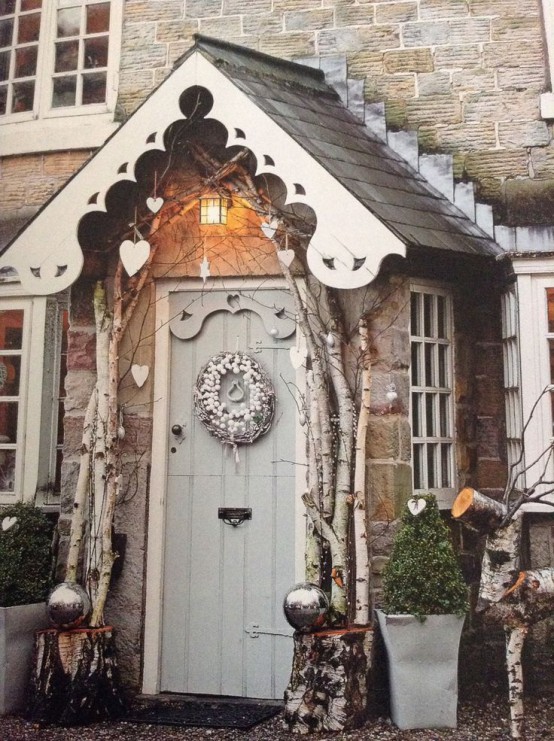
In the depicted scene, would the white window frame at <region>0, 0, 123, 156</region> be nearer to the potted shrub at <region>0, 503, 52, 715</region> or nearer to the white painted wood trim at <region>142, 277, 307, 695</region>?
the white painted wood trim at <region>142, 277, 307, 695</region>

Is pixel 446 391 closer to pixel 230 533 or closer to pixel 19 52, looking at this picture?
pixel 230 533

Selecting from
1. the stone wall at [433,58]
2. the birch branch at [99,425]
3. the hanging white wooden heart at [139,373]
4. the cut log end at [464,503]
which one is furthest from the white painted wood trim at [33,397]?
the cut log end at [464,503]

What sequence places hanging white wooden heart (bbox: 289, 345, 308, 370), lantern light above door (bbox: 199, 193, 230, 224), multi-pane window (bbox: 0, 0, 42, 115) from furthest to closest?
multi-pane window (bbox: 0, 0, 42, 115), lantern light above door (bbox: 199, 193, 230, 224), hanging white wooden heart (bbox: 289, 345, 308, 370)

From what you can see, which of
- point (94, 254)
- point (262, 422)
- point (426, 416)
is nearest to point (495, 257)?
point (426, 416)

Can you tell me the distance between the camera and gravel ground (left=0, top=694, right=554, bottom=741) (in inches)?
169

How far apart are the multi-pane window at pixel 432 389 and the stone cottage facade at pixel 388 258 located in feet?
0.05

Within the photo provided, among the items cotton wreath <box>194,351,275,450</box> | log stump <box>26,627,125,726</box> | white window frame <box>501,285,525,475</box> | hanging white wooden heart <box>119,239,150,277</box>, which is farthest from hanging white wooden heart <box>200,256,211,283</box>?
log stump <box>26,627,125,726</box>

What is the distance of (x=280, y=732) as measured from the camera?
440 centimetres

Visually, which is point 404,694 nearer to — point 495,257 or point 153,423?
point 153,423

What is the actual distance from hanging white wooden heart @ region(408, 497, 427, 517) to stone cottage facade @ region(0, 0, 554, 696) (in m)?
0.27

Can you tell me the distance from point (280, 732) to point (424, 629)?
2.97ft

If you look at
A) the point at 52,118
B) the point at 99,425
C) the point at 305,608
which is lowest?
the point at 305,608

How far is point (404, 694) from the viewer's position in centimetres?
440

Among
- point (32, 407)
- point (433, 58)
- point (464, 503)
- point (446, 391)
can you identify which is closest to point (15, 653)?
point (32, 407)
